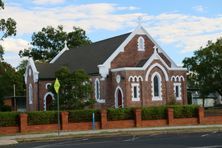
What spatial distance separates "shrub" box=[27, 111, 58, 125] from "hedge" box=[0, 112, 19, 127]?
978 millimetres

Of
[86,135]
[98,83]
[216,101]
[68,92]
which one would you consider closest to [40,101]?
[98,83]

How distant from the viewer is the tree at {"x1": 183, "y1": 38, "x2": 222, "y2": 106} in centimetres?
7231

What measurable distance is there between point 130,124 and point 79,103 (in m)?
11.1

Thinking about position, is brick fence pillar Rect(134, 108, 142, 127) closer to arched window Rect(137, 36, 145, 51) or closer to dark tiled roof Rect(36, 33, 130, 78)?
dark tiled roof Rect(36, 33, 130, 78)

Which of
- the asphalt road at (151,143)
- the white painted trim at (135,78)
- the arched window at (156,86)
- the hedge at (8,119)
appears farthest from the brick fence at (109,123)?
the arched window at (156,86)

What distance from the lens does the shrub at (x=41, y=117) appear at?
37.8m

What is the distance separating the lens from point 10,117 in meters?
37.1

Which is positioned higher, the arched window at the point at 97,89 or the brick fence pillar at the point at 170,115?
the arched window at the point at 97,89

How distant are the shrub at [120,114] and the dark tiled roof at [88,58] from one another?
19.0 metres

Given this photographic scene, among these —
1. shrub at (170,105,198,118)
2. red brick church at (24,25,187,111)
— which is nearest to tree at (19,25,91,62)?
red brick church at (24,25,187,111)

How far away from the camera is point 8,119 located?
122ft

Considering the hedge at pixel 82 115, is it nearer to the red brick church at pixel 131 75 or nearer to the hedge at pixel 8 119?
the hedge at pixel 8 119

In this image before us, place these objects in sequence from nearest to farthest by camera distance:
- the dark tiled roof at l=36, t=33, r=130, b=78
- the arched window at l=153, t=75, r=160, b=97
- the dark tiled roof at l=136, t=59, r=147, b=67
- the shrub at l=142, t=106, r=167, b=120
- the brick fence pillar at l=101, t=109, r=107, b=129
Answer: the brick fence pillar at l=101, t=109, r=107, b=129 → the shrub at l=142, t=106, r=167, b=120 → the arched window at l=153, t=75, r=160, b=97 → the dark tiled roof at l=136, t=59, r=147, b=67 → the dark tiled roof at l=36, t=33, r=130, b=78

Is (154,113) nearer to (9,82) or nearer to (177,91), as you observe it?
(177,91)
